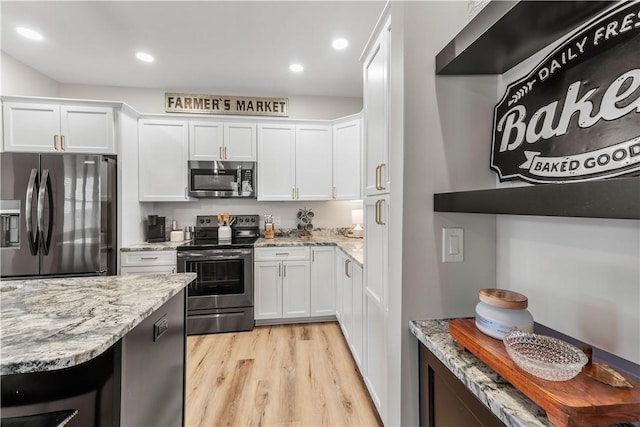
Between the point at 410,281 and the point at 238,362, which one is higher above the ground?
the point at 410,281

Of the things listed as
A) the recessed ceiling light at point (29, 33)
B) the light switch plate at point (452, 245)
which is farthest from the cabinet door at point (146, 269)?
the light switch plate at point (452, 245)

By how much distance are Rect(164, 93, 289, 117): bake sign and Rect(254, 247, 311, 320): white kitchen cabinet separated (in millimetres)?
1864

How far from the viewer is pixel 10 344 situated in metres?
0.74

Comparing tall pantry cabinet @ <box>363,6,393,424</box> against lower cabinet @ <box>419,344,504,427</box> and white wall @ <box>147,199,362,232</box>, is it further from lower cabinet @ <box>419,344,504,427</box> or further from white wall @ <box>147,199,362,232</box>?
white wall @ <box>147,199,362,232</box>

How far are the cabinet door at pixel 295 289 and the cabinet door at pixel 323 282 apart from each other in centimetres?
7

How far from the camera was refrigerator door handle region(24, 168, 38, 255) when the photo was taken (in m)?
2.49

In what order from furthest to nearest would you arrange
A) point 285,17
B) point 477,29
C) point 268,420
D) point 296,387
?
point 285,17 < point 296,387 < point 268,420 < point 477,29

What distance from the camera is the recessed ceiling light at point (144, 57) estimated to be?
271 centimetres

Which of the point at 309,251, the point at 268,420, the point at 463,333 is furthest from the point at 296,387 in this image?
the point at 463,333

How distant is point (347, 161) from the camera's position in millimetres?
3357

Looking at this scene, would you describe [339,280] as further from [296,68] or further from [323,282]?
[296,68]

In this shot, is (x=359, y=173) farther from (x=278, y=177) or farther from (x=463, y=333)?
(x=463, y=333)

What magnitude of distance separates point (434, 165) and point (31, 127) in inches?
148

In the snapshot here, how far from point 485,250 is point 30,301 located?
5.95 feet
